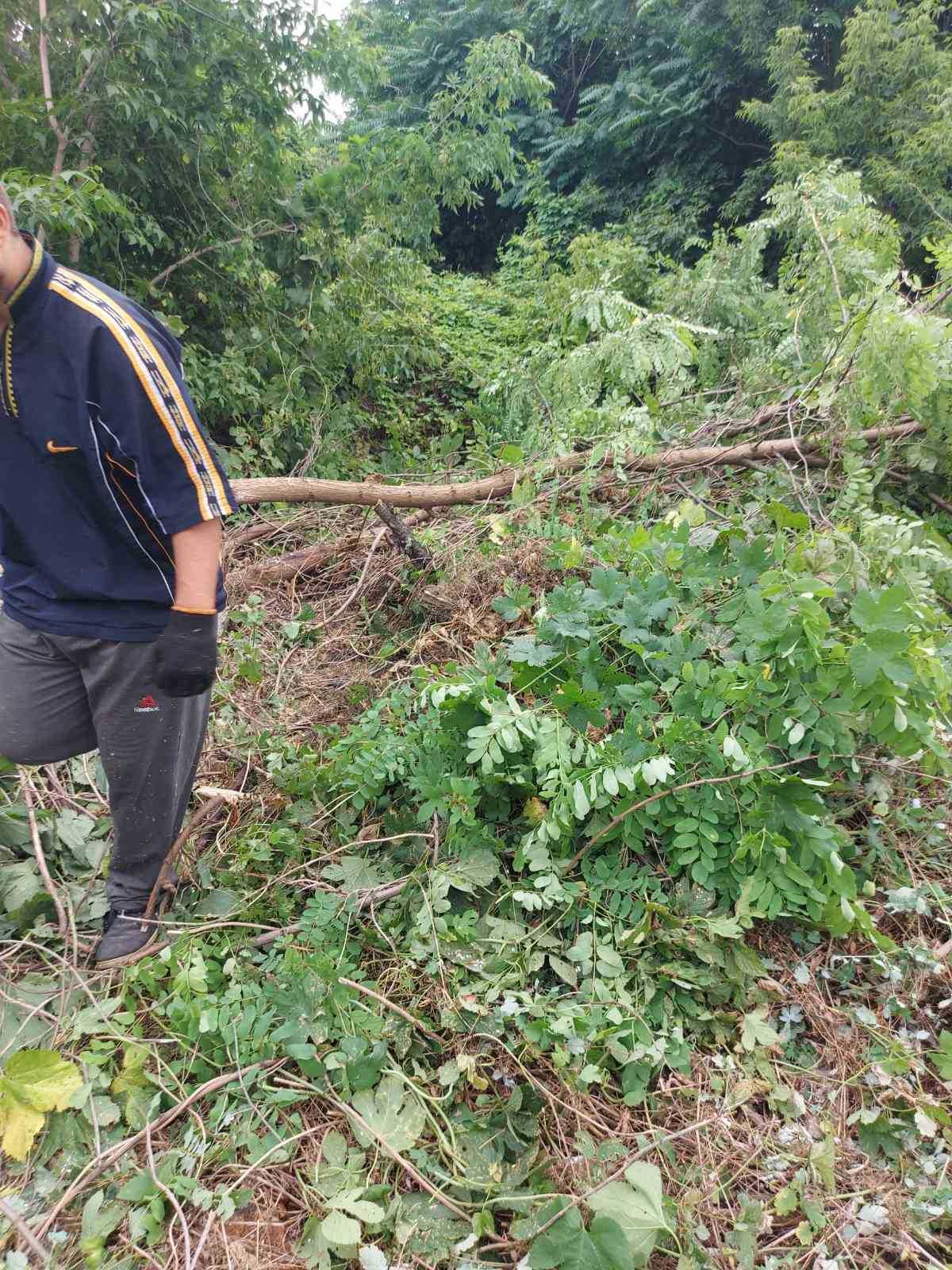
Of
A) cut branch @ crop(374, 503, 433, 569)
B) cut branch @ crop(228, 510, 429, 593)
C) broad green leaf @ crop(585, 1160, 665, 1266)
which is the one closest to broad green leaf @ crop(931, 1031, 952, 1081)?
broad green leaf @ crop(585, 1160, 665, 1266)

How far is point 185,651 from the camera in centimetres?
181

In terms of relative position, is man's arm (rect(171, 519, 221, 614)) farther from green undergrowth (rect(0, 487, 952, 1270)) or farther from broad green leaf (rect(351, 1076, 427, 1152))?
broad green leaf (rect(351, 1076, 427, 1152))

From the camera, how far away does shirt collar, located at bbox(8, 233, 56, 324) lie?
159 centimetres

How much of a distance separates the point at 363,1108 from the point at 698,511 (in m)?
2.27

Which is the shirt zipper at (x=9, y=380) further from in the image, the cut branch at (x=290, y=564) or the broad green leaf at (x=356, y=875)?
the cut branch at (x=290, y=564)

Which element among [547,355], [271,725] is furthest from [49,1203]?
[547,355]

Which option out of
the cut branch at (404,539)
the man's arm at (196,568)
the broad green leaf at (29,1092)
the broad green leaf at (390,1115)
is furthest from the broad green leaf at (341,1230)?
the cut branch at (404,539)

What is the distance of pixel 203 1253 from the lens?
4.75 feet

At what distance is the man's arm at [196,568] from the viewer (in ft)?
5.86

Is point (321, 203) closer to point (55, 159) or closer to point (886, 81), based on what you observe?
point (55, 159)

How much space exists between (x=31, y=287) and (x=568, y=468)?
257cm

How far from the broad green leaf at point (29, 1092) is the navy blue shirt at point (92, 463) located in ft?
3.12

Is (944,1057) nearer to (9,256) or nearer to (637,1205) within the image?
(637,1205)

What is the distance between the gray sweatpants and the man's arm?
0.59 ft
